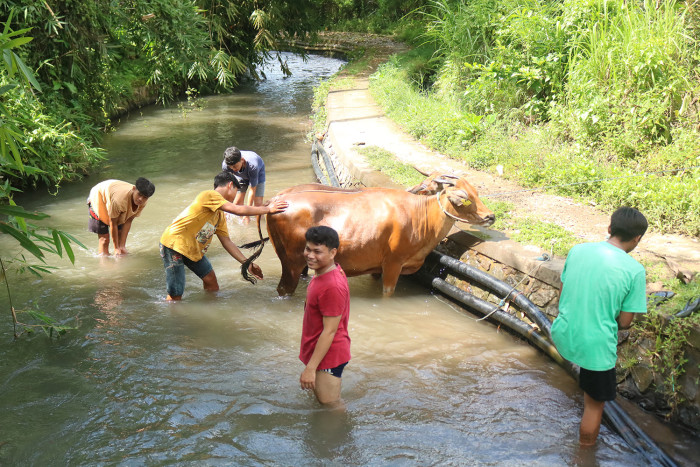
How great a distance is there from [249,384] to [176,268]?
1.80m

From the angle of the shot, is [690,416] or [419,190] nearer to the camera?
[690,416]

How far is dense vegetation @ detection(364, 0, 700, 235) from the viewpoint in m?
7.18

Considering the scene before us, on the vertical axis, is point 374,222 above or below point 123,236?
above

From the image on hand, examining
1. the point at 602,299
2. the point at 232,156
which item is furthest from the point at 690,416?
the point at 232,156

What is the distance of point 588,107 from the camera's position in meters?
8.34

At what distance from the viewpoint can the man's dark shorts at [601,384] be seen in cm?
387

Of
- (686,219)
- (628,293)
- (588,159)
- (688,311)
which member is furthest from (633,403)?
(588,159)

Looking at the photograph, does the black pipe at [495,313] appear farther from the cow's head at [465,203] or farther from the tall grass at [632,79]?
the tall grass at [632,79]

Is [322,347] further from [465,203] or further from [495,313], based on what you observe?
[465,203]

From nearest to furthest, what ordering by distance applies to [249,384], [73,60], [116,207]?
[249,384] < [116,207] < [73,60]

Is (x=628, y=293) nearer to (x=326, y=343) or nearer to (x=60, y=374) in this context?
(x=326, y=343)

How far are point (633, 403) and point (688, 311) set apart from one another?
82 centimetres

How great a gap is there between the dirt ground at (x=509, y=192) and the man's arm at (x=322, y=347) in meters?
2.76

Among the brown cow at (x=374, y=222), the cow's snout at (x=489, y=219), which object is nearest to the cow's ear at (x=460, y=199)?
the brown cow at (x=374, y=222)
